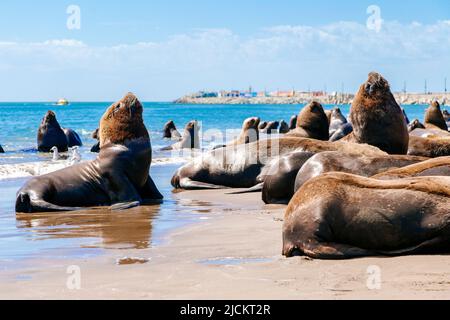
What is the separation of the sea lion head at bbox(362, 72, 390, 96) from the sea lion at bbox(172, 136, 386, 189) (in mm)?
1115

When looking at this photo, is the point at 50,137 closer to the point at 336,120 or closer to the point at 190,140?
the point at 190,140

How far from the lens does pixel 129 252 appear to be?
265 inches

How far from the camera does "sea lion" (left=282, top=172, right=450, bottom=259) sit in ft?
19.2

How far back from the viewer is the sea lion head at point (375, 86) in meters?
11.9

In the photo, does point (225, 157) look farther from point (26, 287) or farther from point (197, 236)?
point (26, 287)

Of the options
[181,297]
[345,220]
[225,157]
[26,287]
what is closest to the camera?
[181,297]

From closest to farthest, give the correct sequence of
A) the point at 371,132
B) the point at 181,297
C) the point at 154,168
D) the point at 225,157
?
1. the point at 181,297
2. the point at 371,132
3. the point at 225,157
4. the point at 154,168

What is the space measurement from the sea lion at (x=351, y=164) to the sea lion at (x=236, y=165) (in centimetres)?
300

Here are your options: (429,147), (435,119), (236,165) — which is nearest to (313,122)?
(236,165)

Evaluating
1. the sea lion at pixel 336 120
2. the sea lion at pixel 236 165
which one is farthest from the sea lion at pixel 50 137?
the sea lion at pixel 236 165

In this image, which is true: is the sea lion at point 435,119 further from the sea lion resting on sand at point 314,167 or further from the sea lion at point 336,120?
the sea lion resting on sand at point 314,167

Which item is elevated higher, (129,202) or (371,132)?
(371,132)
